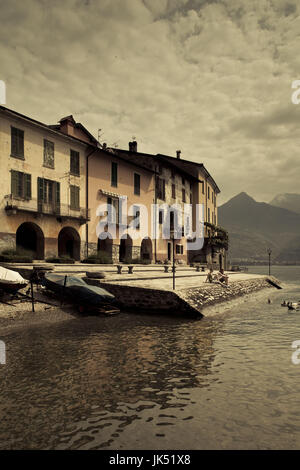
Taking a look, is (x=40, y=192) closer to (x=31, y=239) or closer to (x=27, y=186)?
(x=27, y=186)

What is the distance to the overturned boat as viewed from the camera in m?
16.0

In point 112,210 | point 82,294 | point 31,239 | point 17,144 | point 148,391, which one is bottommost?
point 148,391

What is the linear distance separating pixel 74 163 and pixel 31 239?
8.13 meters

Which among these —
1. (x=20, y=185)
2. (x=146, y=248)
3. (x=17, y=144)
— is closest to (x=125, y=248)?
(x=146, y=248)

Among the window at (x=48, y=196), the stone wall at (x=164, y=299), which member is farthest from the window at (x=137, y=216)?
the stone wall at (x=164, y=299)

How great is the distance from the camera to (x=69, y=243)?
33000 millimetres

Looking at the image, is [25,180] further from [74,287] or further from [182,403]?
[182,403]

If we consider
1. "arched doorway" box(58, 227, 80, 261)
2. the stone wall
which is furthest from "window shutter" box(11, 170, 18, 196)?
the stone wall

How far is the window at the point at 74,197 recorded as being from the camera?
29.3 m

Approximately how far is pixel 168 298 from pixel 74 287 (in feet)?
16.3

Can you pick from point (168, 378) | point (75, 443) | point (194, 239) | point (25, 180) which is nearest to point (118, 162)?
point (25, 180)

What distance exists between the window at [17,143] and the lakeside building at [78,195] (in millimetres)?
78

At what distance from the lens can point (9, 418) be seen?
556cm

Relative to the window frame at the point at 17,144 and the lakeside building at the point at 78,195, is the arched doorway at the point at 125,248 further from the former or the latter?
the window frame at the point at 17,144
